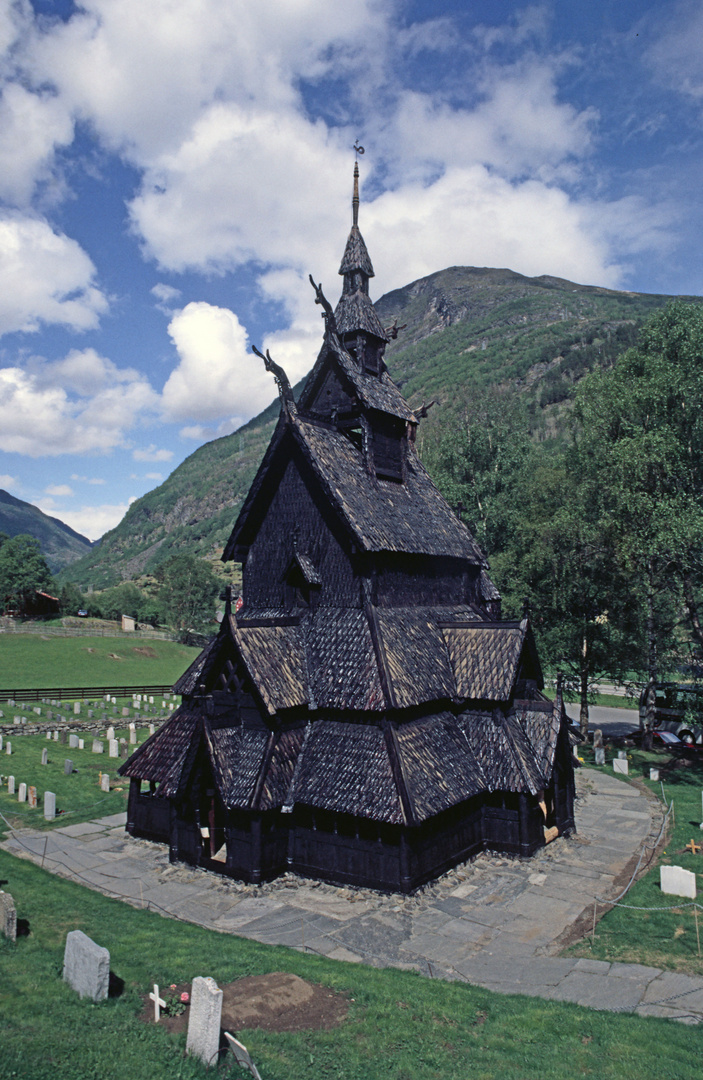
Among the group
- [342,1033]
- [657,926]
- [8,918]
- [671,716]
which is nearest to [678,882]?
[657,926]

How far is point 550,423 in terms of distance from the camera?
194 m

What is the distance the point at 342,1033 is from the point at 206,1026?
232 cm

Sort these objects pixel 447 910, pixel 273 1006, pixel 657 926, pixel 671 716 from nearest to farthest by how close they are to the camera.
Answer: pixel 273 1006
pixel 657 926
pixel 447 910
pixel 671 716

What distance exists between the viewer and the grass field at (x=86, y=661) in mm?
60469

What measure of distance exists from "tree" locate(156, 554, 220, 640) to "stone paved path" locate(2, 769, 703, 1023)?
92.1 m

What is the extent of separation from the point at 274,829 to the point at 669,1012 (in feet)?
31.0

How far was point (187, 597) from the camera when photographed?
364 ft

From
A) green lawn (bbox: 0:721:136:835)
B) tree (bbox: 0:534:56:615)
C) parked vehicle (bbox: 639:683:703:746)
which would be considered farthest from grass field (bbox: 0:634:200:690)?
parked vehicle (bbox: 639:683:703:746)

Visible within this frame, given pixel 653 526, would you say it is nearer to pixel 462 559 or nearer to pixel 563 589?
pixel 563 589

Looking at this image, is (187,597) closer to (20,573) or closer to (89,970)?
(20,573)

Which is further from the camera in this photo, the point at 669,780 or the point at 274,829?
the point at 669,780

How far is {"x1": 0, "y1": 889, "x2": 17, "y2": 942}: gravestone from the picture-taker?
1137cm

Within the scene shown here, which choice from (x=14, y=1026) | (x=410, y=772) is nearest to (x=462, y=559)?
(x=410, y=772)

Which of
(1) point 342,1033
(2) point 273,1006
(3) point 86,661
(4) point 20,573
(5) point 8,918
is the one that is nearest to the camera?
(1) point 342,1033
